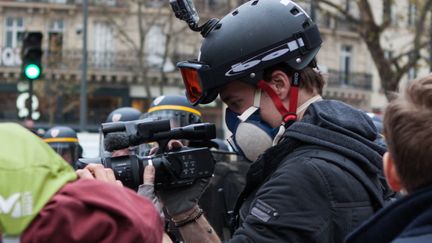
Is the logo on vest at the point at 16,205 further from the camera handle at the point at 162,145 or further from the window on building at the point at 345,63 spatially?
the window on building at the point at 345,63

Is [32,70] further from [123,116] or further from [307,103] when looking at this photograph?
[307,103]

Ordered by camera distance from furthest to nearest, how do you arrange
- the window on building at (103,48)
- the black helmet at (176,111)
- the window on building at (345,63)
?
the window on building at (345,63)
the window on building at (103,48)
the black helmet at (176,111)

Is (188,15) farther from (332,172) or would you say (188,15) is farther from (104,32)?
(104,32)

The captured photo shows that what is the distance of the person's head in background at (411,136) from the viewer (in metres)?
2.16

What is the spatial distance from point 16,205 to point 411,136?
1038mm

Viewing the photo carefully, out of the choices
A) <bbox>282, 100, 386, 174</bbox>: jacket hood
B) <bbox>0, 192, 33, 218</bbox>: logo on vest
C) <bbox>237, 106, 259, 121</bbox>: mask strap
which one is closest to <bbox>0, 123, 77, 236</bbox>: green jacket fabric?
<bbox>0, 192, 33, 218</bbox>: logo on vest

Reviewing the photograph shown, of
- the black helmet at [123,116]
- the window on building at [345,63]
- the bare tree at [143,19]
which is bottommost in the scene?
the window on building at [345,63]

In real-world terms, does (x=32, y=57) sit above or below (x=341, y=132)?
below

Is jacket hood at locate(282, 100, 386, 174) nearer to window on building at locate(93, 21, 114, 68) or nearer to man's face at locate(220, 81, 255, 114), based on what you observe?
man's face at locate(220, 81, 255, 114)

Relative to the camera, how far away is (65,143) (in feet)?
25.7

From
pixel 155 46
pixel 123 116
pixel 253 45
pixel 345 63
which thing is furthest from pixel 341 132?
pixel 345 63

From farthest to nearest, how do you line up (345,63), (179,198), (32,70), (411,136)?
(345,63) → (32,70) → (179,198) → (411,136)

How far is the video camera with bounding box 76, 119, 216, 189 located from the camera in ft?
9.85

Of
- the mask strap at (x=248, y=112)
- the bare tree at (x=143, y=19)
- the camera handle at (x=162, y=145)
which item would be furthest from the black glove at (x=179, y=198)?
the bare tree at (x=143, y=19)
